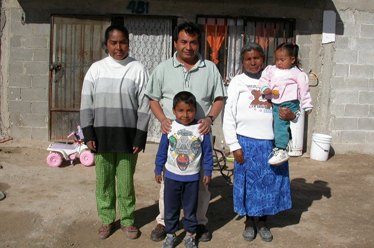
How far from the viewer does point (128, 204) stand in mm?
3396

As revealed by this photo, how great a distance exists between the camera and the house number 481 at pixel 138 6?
6.72 metres

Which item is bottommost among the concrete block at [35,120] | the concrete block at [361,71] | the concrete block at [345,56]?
the concrete block at [35,120]

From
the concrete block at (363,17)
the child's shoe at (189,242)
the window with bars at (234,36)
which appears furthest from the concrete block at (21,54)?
the concrete block at (363,17)

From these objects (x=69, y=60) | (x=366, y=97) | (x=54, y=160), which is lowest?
(x=54, y=160)

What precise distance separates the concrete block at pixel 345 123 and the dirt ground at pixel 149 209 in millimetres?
1045

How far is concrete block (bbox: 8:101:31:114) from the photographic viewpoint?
681 cm

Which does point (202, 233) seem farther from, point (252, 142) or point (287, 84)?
point (287, 84)

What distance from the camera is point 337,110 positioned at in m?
6.99

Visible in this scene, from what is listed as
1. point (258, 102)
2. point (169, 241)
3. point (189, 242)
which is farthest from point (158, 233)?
point (258, 102)

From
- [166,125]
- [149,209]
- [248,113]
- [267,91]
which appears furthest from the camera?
[149,209]

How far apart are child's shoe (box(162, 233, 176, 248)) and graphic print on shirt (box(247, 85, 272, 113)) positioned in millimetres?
1291

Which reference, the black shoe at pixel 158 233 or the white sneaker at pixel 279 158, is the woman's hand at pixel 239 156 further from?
the black shoe at pixel 158 233

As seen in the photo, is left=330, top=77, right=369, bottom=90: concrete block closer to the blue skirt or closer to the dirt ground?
the dirt ground

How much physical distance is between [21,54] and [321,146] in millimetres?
5433
